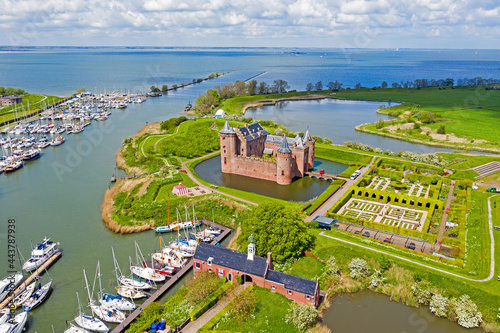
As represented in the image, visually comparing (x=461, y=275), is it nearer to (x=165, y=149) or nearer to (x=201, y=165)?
(x=201, y=165)

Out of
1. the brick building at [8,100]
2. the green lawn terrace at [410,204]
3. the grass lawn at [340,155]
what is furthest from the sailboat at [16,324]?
the brick building at [8,100]

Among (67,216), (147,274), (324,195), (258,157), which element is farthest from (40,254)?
(324,195)

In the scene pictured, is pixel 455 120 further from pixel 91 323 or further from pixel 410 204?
pixel 91 323

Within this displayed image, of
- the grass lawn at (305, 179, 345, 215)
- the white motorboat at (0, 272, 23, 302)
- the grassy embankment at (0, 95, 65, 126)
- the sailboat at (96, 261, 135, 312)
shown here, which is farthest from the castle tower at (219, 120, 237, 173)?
the grassy embankment at (0, 95, 65, 126)

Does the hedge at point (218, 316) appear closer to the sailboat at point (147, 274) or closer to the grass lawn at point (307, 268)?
the grass lawn at point (307, 268)

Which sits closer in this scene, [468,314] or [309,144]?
[468,314]

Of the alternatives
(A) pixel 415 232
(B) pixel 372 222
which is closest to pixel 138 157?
(B) pixel 372 222
